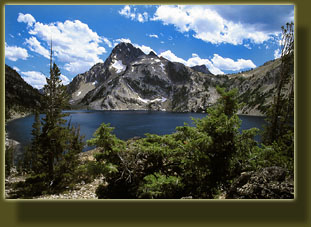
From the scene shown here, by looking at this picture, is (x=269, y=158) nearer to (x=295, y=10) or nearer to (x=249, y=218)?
(x=249, y=218)

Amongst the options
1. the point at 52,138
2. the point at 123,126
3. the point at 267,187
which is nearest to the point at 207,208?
the point at 267,187

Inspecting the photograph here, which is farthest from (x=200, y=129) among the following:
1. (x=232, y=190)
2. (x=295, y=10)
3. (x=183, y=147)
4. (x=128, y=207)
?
(x=295, y=10)

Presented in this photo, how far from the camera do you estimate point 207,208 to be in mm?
4086

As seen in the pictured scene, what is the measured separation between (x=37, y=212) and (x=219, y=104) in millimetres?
6460

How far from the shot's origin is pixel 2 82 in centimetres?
443

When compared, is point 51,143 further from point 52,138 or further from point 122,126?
point 122,126

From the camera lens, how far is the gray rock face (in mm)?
3998

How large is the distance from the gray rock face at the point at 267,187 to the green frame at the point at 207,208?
0.15 meters

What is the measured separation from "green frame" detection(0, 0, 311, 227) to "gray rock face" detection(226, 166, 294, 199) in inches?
5.7

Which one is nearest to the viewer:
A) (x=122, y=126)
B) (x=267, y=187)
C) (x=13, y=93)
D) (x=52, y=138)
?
(x=267, y=187)

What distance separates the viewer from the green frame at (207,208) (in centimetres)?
401

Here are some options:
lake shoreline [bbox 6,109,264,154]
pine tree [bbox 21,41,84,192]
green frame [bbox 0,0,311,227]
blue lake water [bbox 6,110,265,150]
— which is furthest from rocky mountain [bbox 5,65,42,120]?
blue lake water [bbox 6,110,265,150]

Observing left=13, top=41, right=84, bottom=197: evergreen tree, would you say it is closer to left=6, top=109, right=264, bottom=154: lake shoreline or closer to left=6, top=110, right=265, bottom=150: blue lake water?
left=6, top=109, right=264, bottom=154: lake shoreline

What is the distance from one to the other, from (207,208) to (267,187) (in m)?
1.42
